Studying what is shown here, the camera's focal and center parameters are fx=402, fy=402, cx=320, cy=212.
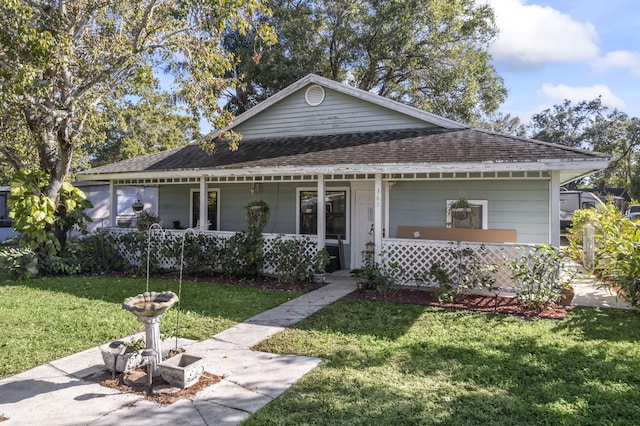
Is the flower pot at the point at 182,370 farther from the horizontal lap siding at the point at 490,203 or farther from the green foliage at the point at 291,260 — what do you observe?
the horizontal lap siding at the point at 490,203

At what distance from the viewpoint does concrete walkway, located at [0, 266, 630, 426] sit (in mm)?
3402

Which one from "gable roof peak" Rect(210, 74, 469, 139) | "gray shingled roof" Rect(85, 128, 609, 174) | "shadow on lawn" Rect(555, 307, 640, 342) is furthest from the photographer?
"gable roof peak" Rect(210, 74, 469, 139)

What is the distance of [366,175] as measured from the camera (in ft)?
33.0

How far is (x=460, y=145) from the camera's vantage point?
352 inches

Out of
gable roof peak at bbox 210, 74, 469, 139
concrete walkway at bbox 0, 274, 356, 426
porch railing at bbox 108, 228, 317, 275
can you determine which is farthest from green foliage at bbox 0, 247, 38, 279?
concrete walkway at bbox 0, 274, 356, 426

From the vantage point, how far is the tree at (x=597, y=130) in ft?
132

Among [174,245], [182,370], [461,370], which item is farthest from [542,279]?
[174,245]

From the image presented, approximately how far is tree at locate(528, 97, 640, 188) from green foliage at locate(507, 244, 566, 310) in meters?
40.2

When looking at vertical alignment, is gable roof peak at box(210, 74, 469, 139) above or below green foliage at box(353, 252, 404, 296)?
above

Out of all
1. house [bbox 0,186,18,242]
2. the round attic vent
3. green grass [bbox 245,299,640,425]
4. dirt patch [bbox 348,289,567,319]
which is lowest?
green grass [bbox 245,299,640,425]

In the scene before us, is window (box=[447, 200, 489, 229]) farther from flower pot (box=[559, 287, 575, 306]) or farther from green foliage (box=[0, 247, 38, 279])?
green foliage (box=[0, 247, 38, 279])

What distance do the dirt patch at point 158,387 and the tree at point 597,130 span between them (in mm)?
45595

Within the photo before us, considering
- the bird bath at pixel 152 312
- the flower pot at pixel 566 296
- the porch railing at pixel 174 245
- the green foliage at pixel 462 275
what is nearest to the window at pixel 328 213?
the porch railing at pixel 174 245

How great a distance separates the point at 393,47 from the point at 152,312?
1906cm
